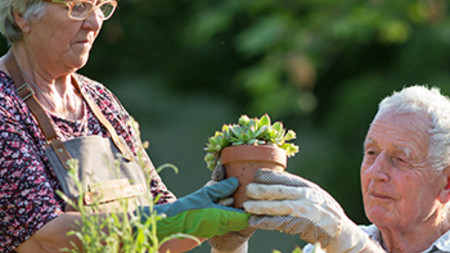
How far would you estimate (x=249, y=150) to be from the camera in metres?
2.98

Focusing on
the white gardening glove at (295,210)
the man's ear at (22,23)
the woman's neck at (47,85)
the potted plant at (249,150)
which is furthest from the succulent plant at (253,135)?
the man's ear at (22,23)

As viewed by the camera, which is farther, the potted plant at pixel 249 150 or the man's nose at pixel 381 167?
the man's nose at pixel 381 167

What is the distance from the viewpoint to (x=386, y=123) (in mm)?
3422

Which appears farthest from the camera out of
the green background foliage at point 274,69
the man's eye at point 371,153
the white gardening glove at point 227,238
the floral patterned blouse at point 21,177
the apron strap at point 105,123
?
the green background foliage at point 274,69

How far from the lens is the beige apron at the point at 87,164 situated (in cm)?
295

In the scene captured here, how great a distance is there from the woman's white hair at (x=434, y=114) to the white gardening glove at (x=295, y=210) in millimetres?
604

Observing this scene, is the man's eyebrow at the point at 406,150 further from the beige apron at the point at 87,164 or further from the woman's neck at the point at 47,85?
the woman's neck at the point at 47,85

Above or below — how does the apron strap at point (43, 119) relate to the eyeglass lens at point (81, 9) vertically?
below

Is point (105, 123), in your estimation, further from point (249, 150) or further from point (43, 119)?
point (249, 150)

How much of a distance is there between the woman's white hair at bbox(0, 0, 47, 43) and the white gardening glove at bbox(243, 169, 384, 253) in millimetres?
1022

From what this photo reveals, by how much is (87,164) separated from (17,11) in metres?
0.65

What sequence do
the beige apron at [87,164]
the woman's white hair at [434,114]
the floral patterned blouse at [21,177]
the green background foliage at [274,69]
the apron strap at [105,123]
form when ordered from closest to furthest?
the floral patterned blouse at [21,177] → the beige apron at [87,164] → the apron strap at [105,123] → the woman's white hair at [434,114] → the green background foliage at [274,69]

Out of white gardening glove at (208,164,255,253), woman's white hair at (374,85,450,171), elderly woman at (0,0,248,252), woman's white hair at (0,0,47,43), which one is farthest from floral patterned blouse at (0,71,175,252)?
woman's white hair at (374,85,450,171)

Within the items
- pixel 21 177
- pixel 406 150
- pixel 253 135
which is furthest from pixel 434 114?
pixel 21 177
